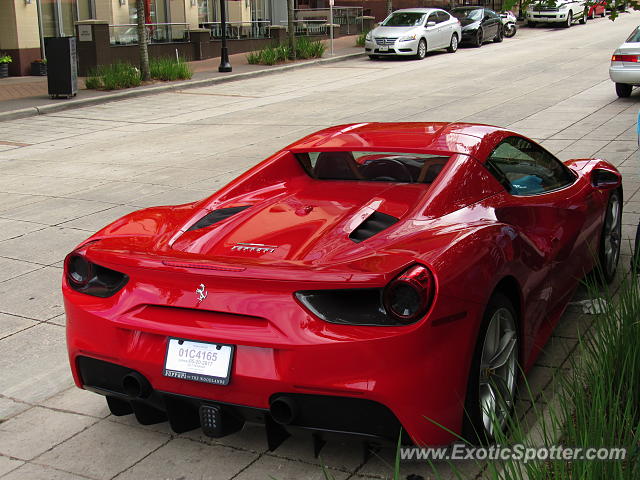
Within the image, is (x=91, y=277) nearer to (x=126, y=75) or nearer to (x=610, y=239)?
(x=610, y=239)

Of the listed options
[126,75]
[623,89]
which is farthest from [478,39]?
[623,89]

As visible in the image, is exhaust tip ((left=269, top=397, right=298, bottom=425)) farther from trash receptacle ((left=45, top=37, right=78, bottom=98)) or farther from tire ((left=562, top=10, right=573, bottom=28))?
tire ((left=562, top=10, right=573, bottom=28))

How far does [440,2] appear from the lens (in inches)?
2090

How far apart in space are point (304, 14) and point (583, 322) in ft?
122

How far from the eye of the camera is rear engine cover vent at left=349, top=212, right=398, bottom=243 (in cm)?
425

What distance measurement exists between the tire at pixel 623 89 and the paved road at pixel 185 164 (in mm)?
166

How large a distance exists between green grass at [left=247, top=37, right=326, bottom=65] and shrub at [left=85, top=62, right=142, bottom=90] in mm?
5797

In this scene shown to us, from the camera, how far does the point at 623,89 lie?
1814 cm

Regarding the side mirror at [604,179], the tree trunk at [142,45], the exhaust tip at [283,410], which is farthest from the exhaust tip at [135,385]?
the tree trunk at [142,45]

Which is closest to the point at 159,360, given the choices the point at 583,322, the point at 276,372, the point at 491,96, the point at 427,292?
the point at 276,372

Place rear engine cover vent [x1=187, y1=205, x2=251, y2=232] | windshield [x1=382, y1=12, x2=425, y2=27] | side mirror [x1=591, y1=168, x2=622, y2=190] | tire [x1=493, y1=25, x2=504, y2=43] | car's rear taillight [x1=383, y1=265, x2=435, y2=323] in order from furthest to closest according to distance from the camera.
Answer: tire [x1=493, y1=25, x2=504, y2=43]
windshield [x1=382, y1=12, x2=425, y2=27]
side mirror [x1=591, y1=168, x2=622, y2=190]
rear engine cover vent [x1=187, y1=205, x2=251, y2=232]
car's rear taillight [x1=383, y1=265, x2=435, y2=323]

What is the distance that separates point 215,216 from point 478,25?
103ft

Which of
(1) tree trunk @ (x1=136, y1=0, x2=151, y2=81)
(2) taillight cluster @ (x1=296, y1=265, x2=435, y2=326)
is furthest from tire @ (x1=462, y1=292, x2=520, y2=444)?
(1) tree trunk @ (x1=136, y1=0, x2=151, y2=81)

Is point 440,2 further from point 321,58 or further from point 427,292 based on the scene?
point 427,292
